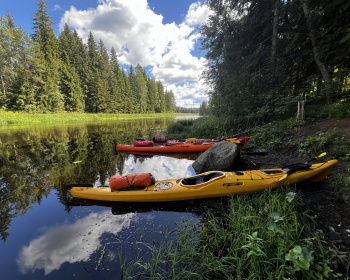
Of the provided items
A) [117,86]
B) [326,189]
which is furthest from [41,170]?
[117,86]

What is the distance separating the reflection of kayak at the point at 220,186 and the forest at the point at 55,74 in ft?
88.5

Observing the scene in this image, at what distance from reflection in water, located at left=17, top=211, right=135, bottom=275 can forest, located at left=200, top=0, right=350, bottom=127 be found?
7.69 m

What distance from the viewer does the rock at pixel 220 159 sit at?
15.7ft

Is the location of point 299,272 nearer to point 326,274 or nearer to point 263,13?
point 326,274

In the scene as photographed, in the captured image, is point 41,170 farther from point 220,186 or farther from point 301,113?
point 301,113

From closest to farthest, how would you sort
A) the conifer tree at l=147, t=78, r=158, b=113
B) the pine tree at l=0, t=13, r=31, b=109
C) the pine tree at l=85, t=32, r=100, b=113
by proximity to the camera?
the pine tree at l=0, t=13, r=31, b=109 → the pine tree at l=85, t=32, r=100, b=113 → the conifer tree at l=147, t=78, r=158, b=113

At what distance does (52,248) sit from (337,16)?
1206cm

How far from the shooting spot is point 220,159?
4.90m

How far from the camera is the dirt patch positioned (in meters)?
2.06

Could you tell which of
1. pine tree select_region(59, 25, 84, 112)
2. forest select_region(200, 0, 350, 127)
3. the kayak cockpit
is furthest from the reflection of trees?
pine tree select_region(59, 25, 84, 112)

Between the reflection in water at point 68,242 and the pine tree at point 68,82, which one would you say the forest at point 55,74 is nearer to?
the pine tree at point 68,82

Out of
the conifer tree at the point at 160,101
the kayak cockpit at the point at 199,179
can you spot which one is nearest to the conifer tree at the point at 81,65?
the conifer tree at the point at 160,101

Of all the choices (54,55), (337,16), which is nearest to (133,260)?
(337,16)

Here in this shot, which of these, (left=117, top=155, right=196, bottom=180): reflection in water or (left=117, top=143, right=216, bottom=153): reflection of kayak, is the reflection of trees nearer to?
(left=117, top=155, right=196, bottom=180): reflection in water
